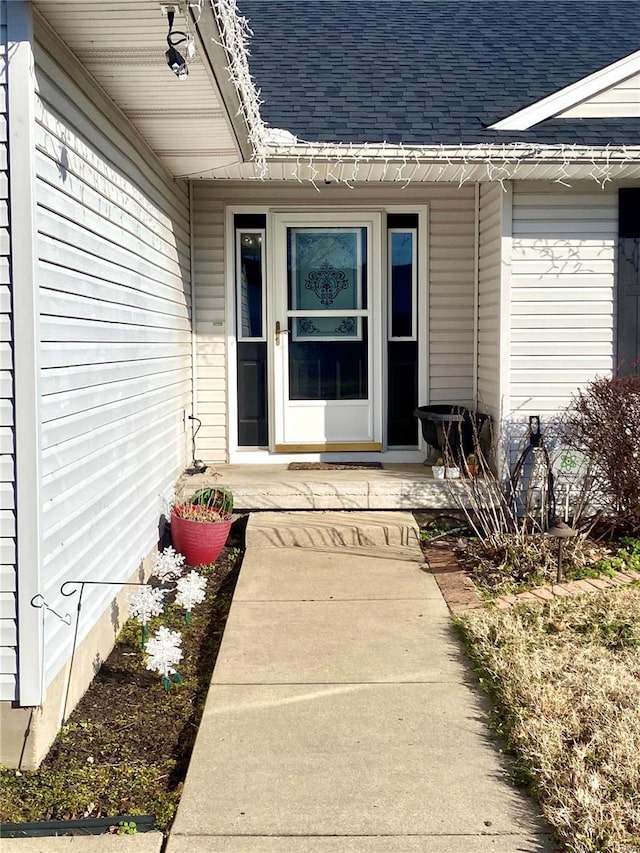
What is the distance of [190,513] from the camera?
19.4ft

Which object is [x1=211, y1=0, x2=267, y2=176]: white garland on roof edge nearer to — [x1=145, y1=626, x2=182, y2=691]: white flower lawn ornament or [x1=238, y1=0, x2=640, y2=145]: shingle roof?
[x1=238, y1=0, x2=640, y2=145]: shingle roof

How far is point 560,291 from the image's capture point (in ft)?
21.8

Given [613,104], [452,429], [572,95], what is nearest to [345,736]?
[452,429]

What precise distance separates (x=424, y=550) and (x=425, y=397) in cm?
195

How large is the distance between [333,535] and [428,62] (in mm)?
4679

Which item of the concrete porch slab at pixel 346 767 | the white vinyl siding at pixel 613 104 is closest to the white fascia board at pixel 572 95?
the white vinyl siding at pixel 613 104

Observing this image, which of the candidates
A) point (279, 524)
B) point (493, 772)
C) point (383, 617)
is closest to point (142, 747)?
point (493, 772)

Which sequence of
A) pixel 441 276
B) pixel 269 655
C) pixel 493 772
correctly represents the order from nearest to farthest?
pixel 493 772
pixel 269 655
pixel 441 276

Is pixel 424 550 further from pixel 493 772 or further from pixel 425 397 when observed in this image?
pixel 493 772

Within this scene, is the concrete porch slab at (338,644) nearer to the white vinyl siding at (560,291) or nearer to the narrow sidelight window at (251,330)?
the white vinyl siding at (560,291)

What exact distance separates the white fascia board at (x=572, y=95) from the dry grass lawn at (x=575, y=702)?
144 inches

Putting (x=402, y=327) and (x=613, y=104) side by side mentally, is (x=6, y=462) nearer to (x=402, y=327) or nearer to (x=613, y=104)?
(x=402, y=327)

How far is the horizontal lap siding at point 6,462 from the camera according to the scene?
3.14 metres

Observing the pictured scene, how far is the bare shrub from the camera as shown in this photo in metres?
5.91
